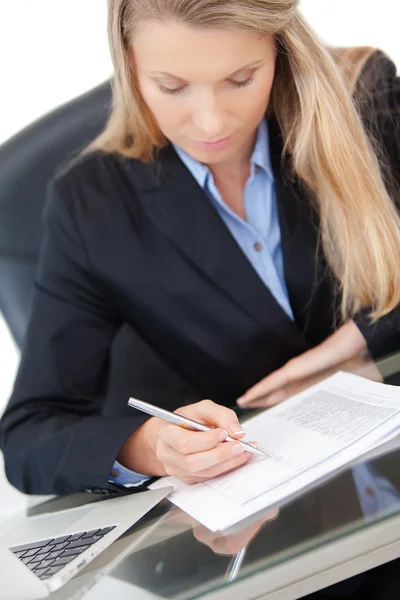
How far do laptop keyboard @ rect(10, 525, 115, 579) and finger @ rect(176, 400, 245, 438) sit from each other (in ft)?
0.56

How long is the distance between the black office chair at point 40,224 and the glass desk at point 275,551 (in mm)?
650

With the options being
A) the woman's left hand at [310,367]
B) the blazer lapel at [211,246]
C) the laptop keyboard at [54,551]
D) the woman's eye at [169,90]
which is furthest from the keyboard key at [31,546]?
the woman's eye at [169,90]

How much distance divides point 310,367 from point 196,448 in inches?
14.9

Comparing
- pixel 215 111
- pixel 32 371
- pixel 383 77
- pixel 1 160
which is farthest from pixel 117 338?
pixel 383 77

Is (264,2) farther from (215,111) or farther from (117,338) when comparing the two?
(117,338)

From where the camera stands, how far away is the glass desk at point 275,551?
2.23ft

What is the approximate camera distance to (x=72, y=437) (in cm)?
105

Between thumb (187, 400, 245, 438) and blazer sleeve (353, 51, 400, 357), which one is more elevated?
blazer sleeve (353, 51, 400, 357)

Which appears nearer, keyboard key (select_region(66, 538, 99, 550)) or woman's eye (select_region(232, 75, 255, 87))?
keyboard key (select_region(66, 538, 99, 550))

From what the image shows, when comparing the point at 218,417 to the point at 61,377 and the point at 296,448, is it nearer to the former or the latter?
the point at 296,448

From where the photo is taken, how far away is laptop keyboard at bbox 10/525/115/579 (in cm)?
75

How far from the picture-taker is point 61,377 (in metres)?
1.20

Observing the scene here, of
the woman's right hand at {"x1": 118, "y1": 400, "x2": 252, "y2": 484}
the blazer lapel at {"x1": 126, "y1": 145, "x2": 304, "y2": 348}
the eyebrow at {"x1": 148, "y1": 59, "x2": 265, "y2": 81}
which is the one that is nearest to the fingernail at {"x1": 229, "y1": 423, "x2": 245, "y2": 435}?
the woman's right hand at {"x1": 118, "y1": 400, "x2": 252, "y2": 484}

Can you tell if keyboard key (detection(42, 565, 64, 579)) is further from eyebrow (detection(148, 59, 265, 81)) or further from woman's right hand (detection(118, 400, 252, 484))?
eyebrow (detection(148, 59, 265, 81))
